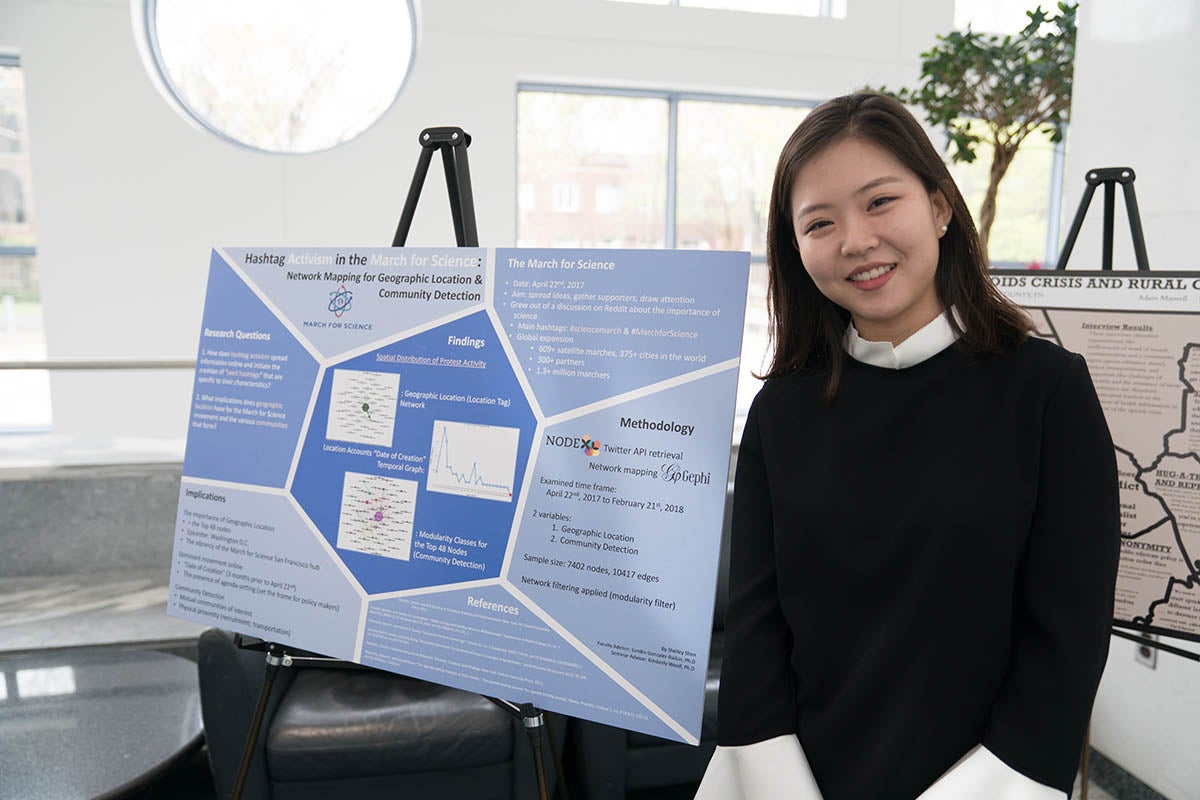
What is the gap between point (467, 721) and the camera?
1.91m

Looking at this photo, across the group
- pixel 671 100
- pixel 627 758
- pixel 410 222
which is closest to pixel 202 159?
pixel 671 100

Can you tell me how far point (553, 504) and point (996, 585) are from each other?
618 mm

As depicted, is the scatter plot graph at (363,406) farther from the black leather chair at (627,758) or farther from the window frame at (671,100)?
the window frame at (671,100)

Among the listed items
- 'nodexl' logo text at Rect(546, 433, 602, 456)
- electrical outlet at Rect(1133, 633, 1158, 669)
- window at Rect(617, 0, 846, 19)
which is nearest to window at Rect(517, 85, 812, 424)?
window at Rect(617, 0, 846, 19)

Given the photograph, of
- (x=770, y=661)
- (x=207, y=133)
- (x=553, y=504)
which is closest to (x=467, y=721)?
(x=553, y=504)

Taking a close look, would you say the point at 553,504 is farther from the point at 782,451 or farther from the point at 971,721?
the point at 971,721

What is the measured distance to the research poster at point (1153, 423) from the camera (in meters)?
1.45

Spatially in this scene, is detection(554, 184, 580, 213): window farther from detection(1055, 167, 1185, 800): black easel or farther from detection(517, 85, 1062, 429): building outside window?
detection(1055, 167, 1185, 800): black easel

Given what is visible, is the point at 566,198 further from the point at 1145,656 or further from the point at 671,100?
the point at 1145,656

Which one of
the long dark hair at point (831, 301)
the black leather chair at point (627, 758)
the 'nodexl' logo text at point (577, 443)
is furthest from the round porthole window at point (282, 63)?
the long dark hair at point (831, 301)

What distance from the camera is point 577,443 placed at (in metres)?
1.22

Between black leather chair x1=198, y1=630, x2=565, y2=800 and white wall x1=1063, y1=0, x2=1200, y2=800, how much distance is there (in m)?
1.55

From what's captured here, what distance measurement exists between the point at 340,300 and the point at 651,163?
408cm

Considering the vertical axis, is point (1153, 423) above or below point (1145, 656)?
above
